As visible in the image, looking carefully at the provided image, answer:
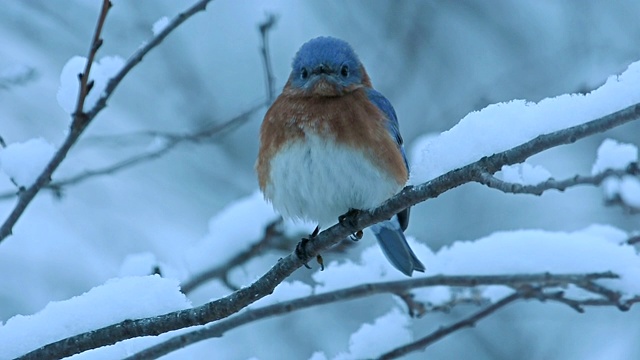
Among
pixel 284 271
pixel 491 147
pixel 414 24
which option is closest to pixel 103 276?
pixel 414 24

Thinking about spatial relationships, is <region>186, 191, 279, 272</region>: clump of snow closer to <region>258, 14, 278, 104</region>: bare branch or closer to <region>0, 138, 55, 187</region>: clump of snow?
<region>258, 14, 278, 104</region>: bare branch

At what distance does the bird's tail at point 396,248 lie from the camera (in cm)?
365

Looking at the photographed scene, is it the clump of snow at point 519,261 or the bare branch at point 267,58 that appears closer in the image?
the clump of snow at point 519,261

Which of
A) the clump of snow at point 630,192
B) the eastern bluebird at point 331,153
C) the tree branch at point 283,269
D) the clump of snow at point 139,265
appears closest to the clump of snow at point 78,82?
the clump of snow at point 139,265

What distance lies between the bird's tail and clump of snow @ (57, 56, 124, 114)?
1.43 m

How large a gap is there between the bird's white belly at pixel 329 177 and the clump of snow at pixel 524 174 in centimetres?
74

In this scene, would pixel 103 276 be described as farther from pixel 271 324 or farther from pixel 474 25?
pixel 474 25

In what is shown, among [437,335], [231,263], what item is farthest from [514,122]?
[231,263]

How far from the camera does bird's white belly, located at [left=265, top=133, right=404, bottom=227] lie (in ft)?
11.2

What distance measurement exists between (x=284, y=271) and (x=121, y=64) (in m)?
1.20

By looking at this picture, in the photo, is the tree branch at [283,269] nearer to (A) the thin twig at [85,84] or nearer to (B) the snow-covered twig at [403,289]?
(B) the snow-covered twig at [403,289]

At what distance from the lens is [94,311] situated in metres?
2.21

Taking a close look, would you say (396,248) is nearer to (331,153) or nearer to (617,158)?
(331,153)

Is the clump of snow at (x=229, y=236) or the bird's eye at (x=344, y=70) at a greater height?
the bird's eye at (x=344, y=70)
